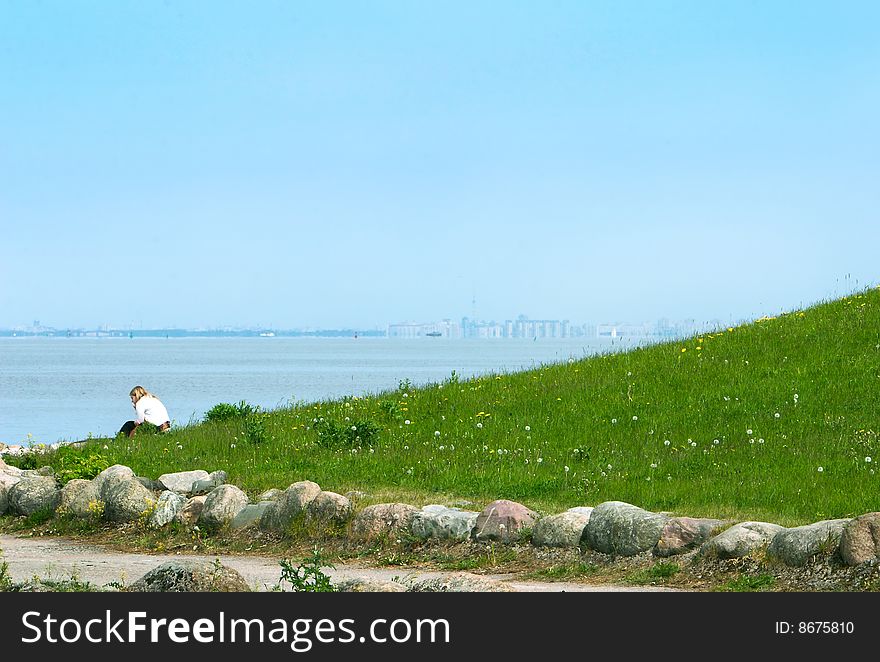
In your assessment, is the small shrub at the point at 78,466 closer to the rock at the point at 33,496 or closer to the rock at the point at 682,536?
the rock at the point at 33,496

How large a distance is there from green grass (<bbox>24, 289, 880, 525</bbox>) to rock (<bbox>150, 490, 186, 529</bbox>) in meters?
1.52

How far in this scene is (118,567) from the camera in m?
11.6

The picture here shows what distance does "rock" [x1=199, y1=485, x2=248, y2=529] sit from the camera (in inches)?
520

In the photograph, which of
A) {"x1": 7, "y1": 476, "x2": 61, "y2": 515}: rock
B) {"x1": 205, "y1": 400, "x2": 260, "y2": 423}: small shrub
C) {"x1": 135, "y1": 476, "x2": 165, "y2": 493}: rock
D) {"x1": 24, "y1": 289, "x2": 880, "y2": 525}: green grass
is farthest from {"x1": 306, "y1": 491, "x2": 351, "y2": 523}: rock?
{"x1": 205, "y1": 400, "x2": 260, "y2": 423}: small shrub

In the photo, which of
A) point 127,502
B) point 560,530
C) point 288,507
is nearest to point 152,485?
point 127,502

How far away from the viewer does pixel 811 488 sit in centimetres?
1279

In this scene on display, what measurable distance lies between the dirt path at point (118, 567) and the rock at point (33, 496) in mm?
1103

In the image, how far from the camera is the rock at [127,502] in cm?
1385

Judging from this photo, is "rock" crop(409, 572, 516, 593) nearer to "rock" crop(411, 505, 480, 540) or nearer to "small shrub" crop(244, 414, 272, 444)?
"rock" crop(411, 505, 480, 540)

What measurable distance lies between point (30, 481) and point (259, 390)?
206 ft

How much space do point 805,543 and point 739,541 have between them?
61cm

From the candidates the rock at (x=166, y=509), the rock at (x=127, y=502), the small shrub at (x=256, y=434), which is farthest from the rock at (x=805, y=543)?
the small shrub at (x=256, y=434)
